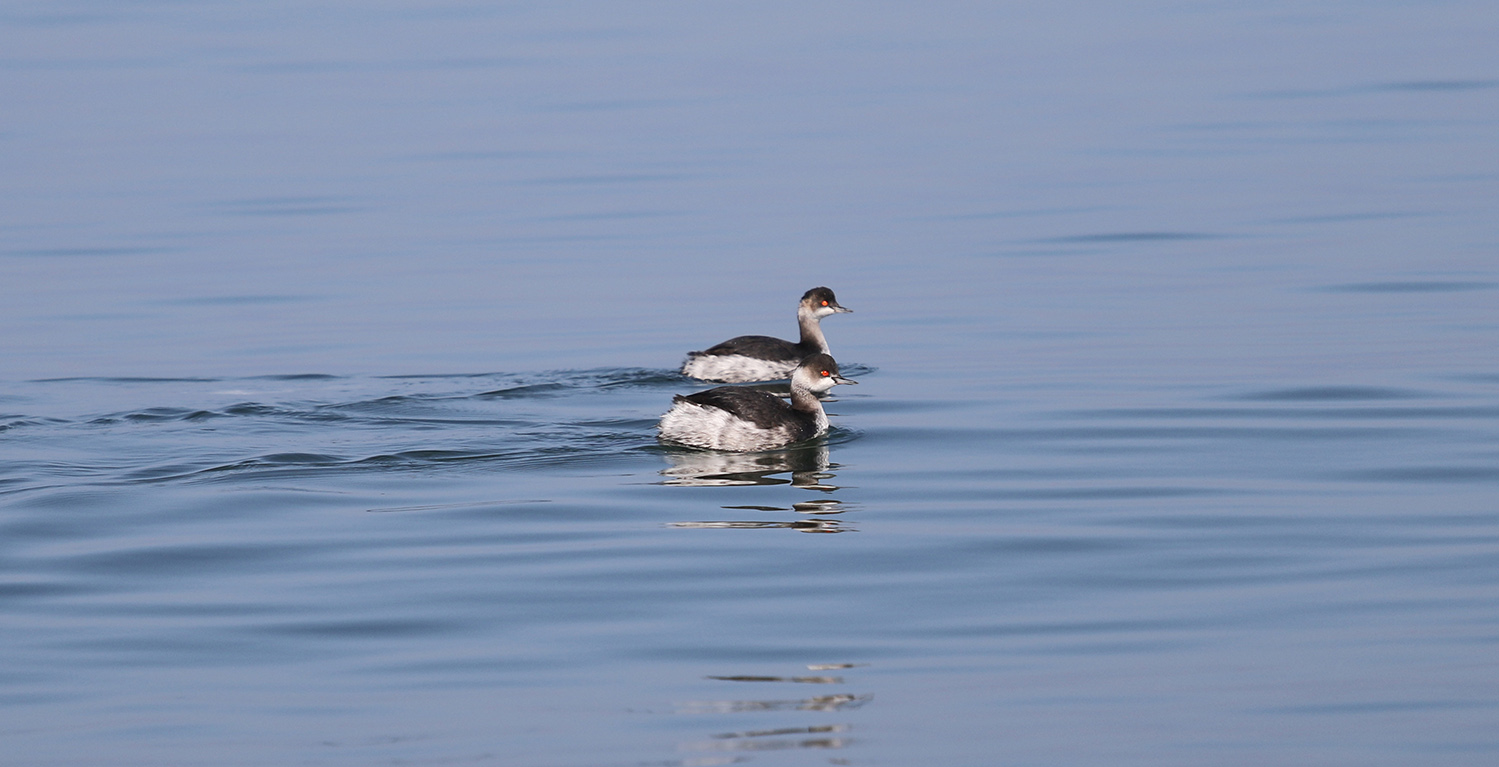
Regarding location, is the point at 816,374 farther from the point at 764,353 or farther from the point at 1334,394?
the point at 1334,394

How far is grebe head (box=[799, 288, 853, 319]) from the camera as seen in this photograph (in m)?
19.4

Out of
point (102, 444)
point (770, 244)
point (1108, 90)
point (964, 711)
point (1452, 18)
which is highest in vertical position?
point (1452, 18)

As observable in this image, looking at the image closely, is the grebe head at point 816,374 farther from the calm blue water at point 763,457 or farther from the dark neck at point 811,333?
the dark neck at point 811,333

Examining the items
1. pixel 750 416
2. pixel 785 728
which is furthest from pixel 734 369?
pixel 785 728

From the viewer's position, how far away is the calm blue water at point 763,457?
7.72m

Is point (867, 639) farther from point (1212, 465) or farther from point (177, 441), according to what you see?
point (177, 441)

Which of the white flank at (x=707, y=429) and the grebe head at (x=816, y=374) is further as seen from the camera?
the grebe head at (x=816, y=374)

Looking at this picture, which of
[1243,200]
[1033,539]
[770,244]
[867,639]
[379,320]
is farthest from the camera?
[1243,200]

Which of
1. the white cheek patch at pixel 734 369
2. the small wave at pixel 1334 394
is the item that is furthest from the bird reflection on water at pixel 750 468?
the small wave at pixel 1334 394

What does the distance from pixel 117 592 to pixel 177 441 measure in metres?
4.56

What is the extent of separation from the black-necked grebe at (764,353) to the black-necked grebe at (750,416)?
280 cm

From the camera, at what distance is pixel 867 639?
860 cm

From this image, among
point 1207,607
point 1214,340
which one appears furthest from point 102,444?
point 1214,340

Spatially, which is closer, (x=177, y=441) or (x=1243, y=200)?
(x=177, y=441)
